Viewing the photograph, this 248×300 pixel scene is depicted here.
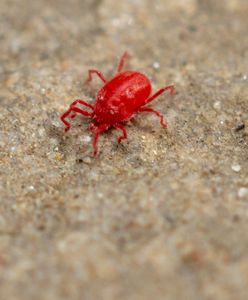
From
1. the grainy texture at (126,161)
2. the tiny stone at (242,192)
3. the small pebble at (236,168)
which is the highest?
the grainy texture at (126,161)

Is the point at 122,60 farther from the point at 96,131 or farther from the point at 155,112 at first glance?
the point at 96,131

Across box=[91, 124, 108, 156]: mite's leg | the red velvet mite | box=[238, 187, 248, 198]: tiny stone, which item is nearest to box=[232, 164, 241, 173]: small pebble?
box=[238, 187, 248, 198]: tiny stone

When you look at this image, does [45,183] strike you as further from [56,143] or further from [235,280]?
[235,280]

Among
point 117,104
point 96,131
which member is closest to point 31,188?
point 96,131

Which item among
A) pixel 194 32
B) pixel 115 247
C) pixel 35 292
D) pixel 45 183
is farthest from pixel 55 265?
pixel 194 32

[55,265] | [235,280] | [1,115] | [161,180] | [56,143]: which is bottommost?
[235,280]

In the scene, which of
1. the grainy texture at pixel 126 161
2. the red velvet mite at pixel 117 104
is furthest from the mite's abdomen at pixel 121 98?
the grainy texture at pixel 126 161

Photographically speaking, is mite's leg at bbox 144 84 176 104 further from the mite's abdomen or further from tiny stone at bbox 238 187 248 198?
tiny stone at bbox 238 187 248 198

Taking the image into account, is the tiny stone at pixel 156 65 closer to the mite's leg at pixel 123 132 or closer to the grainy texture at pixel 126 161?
the grainy texture at pixel 126 161
